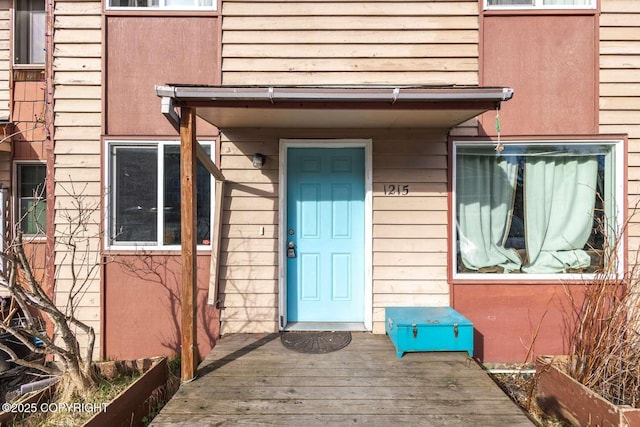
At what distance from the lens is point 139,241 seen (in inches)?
146

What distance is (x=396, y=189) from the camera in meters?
3.72

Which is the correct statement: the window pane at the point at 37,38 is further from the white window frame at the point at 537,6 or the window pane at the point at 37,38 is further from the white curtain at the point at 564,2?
the white curtain at the point at 564,2

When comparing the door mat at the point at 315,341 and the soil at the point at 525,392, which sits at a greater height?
the door mat at the point at 315,341

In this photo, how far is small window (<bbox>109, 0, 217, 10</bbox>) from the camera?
369 cm

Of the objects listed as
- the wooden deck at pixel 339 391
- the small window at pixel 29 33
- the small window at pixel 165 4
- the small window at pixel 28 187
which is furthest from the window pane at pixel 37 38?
the wooden deck at pixel 339 391

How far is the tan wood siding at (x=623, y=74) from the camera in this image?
3.63 meters

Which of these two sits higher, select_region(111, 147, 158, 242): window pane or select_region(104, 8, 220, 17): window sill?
select_region(104, 8, 220, 17): window sill

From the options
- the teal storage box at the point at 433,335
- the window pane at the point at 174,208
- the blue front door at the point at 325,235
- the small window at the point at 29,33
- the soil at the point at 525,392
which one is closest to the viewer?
the soil at the point at 525,392

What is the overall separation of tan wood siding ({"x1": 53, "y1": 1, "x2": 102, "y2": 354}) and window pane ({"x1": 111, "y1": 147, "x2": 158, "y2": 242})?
20 cm

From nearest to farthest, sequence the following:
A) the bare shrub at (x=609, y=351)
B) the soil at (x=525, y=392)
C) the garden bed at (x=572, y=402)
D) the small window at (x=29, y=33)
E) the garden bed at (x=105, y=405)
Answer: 1. the garden bed at (x=572, y=402)
2. the garden bed at (x=105, y=405)
3. the bare shrub at (x=609, y=351)
4. the soil at (x=525, y=392)
5. the small window at (x=29, y=33)

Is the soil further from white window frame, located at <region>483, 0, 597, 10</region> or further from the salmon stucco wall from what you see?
white window frame, located at <region>483, 0, 597, 10</region>

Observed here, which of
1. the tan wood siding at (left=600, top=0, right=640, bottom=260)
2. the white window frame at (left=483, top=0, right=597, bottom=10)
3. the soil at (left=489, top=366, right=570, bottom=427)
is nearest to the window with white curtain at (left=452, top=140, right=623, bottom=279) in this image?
the tan wood siding at (left=600, top=0, right=640, bottom=260)

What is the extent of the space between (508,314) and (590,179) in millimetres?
1708

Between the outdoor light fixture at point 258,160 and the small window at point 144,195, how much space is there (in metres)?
0.56
